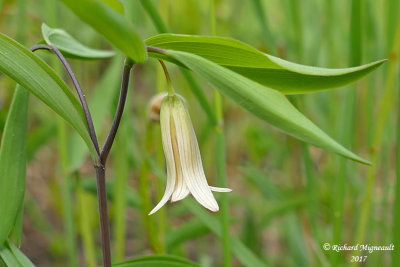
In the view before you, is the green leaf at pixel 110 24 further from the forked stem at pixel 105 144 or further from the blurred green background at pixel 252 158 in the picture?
the blurred green background at pixel 252 158

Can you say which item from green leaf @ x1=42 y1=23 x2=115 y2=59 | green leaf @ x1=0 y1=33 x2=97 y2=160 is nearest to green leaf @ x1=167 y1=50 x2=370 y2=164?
green leaf @ x1=0 y1=33 x2=97 y2=160

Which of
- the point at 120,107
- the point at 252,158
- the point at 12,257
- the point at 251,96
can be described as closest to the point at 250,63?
the point at 251,96

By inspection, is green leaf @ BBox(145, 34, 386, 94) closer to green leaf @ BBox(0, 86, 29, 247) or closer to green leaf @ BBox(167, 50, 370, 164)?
green leaf @ BBox(167, 50, 370, 164)

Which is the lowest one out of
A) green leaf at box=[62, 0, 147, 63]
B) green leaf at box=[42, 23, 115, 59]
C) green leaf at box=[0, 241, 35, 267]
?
green leaf at box=[0, 241, 35, 267]

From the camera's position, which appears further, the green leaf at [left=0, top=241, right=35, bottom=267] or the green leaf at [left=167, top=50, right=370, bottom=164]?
the green leaf at [left=0, top=241, right=35, bottom=267]

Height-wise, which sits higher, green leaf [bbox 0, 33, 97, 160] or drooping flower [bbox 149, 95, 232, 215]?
green leaf [bbox 0, 33, 97, 160]

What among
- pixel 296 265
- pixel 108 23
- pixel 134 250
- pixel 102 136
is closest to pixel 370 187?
pixel 296 265

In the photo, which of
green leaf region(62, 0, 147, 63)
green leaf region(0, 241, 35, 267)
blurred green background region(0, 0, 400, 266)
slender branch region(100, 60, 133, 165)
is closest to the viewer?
green leaf region(62, 0, 147, 63)
